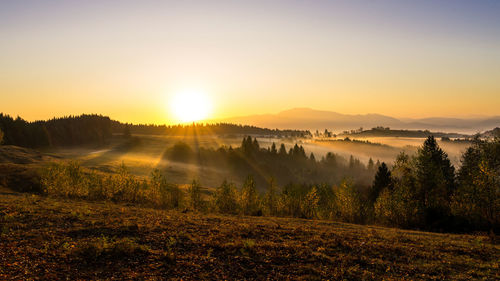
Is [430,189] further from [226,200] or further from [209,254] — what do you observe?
[209,254]

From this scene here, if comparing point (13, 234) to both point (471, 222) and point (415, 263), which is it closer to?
point (415, 263)

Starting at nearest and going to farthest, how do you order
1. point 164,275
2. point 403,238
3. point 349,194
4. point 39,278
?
point 39,278
point 164,275
point 403,238
point 349,194

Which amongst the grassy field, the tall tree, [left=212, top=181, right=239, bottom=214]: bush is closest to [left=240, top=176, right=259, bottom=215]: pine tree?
[left=212, top=181, right=239, bottom=214]: bush

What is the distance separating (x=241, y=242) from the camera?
2162 cm

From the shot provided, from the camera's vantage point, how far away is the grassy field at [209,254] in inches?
636

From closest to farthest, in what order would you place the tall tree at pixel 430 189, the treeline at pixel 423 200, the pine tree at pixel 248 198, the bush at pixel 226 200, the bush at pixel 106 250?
the bush at pixel 106 250
the treeline at pixel 423 200
the tall tree at pixel 430 189
the bush at pixel 226 200
the pine tree at pixel 248 198

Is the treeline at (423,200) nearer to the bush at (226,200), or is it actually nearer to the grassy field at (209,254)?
the bush at (226,200)

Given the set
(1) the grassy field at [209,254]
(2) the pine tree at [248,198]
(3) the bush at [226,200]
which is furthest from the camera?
(2) the pine tree at [248,198]

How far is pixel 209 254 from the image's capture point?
1902cm

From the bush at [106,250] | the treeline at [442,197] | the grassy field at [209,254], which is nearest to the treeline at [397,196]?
the treeline at [442,197]

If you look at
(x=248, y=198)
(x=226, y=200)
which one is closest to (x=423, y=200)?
(x=248, y=198)

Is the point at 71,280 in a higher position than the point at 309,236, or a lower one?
higher

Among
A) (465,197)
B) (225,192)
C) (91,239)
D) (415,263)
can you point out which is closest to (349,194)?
(465,197)

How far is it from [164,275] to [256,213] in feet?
148
